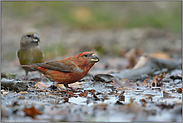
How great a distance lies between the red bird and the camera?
445 centimetres

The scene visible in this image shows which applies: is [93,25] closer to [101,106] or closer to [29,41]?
[29,41]

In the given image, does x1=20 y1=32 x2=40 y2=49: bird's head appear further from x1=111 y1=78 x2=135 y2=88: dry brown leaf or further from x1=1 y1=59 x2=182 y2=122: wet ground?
x1=111 y1=78 x2=135 y2=88: dry brown leaf

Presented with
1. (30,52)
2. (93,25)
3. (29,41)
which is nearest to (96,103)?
(30,52)

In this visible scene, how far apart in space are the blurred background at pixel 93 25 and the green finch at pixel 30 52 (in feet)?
13.0

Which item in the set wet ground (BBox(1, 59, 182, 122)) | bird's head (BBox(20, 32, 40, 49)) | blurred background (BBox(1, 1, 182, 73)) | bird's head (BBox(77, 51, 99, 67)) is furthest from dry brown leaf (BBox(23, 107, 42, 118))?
blurred background (BBox(1, 1, 182, 73))

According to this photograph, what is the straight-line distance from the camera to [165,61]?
657cm

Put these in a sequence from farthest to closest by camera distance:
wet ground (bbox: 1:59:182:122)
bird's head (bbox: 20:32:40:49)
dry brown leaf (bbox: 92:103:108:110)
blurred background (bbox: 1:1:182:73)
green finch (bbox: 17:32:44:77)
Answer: blurred background (bbox: 1:1:182:73), bird's head (bbox: 20:32:40:49), green finch (bbox: 17:32:44:77), dry brown leaf (bbox: 92:103:108:110), wet ground (bbox: 1:59:182:122)

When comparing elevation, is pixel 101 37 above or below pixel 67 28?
below

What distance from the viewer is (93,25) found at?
53.2 ft

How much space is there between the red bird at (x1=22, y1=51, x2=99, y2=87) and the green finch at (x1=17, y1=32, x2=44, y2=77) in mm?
1518

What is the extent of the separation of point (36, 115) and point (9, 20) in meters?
14.8

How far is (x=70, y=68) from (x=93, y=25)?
39.3 feet

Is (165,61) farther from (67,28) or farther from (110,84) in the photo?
(67,28)

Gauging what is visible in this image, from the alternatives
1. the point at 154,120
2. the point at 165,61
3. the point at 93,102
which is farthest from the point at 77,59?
the point at 165,61
